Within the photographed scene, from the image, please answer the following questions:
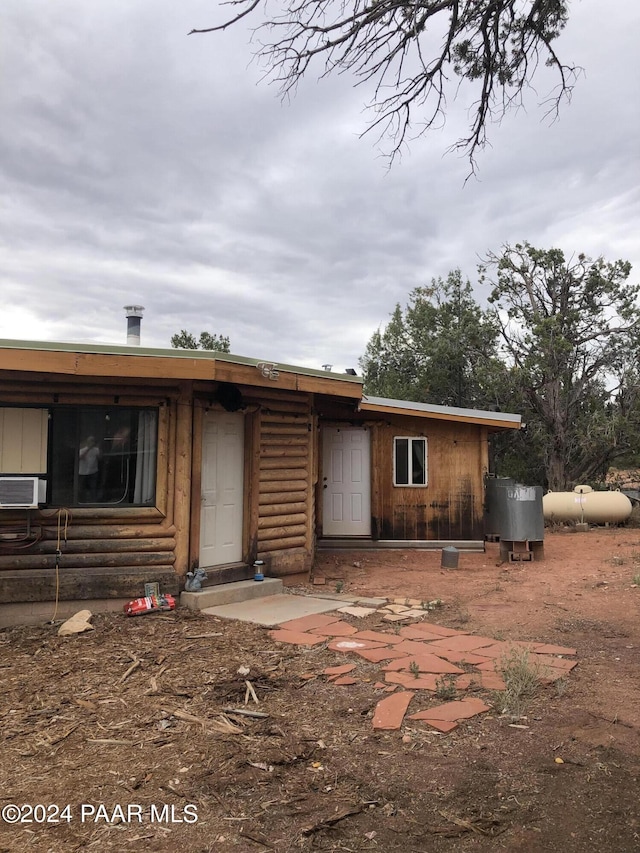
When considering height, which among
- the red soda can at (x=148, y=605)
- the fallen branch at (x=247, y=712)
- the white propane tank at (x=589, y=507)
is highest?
the white propane tank at (x=589, y=507)

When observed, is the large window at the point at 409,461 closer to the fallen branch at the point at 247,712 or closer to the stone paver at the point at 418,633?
the stone paver at the point at 418,633

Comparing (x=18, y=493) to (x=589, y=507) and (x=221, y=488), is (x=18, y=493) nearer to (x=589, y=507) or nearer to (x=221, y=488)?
(x=221, y=488)

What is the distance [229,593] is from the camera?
23.0 ft

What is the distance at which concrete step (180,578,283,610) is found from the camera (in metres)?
6.70

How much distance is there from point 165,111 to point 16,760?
7704mm

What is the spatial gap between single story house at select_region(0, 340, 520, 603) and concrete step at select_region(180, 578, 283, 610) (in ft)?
0.65

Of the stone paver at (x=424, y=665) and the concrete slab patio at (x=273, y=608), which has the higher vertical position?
the concrete slab patio at (x=273, y=608)

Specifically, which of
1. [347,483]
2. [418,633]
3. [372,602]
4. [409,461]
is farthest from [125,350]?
[409,461]

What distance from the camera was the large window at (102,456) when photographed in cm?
666

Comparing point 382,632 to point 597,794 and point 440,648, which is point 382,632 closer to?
point 440,648

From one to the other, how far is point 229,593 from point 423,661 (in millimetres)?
2865

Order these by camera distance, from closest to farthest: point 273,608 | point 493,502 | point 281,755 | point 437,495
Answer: point 281,755 < point 273,608 < point 493,502 < point 437,495

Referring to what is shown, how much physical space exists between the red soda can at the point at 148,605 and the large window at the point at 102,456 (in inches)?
41.5

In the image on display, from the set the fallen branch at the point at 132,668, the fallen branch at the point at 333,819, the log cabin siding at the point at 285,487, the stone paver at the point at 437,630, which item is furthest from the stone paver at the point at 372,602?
the fallen branch at the point at 333,819
